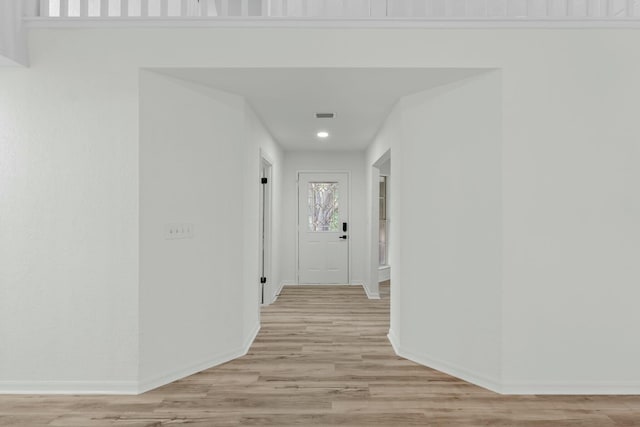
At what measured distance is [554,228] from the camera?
2.81 m

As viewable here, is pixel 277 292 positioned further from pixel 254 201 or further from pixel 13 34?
pixel 13 34

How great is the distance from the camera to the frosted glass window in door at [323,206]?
685cm

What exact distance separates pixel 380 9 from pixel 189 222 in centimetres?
314

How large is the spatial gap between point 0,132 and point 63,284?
1.15 metres

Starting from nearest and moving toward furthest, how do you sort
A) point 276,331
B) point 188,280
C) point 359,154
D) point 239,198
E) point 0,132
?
point 0,132 < point 188,280 < point 239,198 < point 276,331 < point 359,154

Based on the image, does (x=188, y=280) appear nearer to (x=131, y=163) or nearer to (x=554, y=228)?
(x=131, y=163)

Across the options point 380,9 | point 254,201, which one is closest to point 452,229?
point 254,201

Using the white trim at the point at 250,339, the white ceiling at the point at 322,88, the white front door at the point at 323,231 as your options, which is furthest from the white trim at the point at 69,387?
the white front door at the point at 323,231

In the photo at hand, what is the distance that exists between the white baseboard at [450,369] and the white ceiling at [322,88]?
7.25 feet

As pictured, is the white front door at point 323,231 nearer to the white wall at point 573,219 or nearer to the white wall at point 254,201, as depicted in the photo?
the white wall at point 254,201

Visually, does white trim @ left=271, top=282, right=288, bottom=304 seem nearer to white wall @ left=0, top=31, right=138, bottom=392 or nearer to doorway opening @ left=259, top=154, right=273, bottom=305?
doorway opening @ left=259, top=154, right=273, bottom=305

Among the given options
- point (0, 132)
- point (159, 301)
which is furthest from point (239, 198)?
point (0, 132)

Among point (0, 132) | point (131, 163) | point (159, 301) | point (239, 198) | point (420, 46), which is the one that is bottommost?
point (159, 301)

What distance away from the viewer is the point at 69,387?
2.80 m
